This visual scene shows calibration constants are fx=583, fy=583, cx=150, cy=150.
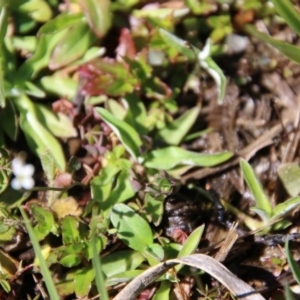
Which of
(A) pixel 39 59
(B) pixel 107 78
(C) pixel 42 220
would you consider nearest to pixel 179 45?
(B) pixel 107 78

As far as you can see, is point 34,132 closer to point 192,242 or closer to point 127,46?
point 127,46

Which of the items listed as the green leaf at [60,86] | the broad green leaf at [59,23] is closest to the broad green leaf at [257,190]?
the green leaf at [60,86]

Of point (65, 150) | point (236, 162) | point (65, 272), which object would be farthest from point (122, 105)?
point (65, 272)

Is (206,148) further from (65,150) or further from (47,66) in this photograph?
(47,66)

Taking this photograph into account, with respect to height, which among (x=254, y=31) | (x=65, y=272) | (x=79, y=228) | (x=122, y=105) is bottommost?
(x=65, y=272)

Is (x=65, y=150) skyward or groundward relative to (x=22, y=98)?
groundward

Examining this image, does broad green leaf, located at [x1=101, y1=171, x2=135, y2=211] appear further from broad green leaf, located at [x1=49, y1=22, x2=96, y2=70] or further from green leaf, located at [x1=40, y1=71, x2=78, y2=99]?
broad green leaf, located at [x1=49, y1=22, x2=96, y2=70]

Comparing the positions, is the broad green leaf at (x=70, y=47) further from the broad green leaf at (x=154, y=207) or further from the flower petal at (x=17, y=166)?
the broad green leaf at (x=154, y=207)
